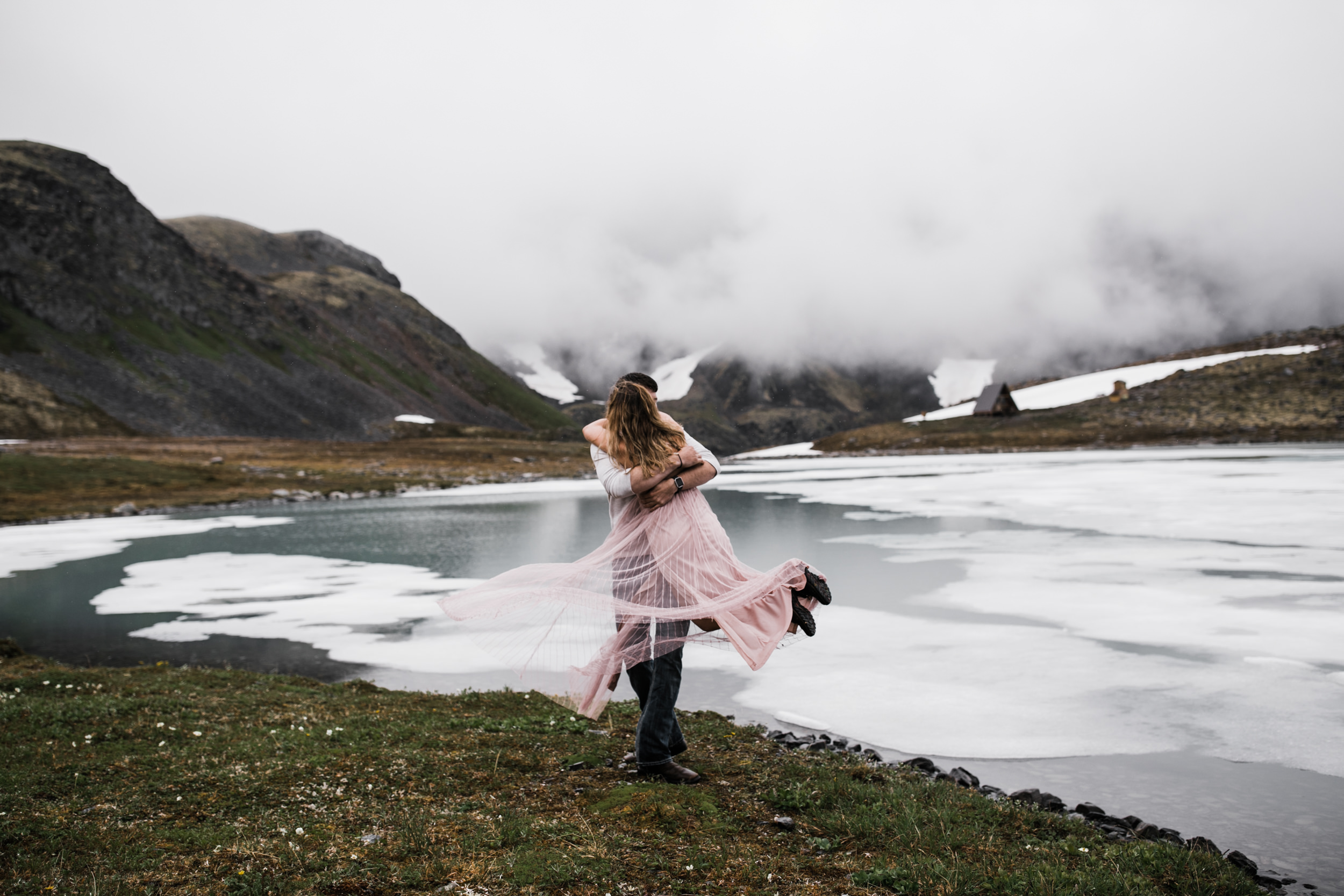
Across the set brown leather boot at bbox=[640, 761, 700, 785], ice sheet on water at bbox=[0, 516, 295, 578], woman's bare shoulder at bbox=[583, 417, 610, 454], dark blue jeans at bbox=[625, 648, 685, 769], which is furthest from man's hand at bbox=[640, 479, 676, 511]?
ice sheet on water at bbox=[0, 516, 295, 578]

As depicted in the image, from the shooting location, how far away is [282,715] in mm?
10031

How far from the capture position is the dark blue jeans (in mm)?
7219

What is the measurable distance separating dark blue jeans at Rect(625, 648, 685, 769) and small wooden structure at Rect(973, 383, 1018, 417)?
119206 mm

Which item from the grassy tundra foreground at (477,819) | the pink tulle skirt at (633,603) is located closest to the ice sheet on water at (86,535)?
the grassy tundra foreground at (477,819)

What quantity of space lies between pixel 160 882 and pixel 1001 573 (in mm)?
19310

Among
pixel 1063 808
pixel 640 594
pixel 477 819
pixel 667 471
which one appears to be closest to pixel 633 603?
pixel 640 594

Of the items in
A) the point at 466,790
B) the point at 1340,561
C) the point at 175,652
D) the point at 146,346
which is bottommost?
the point at 175,652

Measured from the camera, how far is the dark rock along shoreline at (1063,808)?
6.23 m

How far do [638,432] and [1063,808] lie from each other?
5.55 meters

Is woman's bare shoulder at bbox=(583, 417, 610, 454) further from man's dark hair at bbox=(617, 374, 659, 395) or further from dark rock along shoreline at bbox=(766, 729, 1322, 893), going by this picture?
dark rock along shoreline at bbox=(766, 729, 1322, 893)

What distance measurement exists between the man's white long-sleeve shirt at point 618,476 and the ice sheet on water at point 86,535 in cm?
2801

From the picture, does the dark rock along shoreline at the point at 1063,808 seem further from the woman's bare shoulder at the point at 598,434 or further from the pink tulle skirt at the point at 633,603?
the woman's bare shoulder at the point at 598,434

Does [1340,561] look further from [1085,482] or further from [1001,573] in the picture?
[1085,482]

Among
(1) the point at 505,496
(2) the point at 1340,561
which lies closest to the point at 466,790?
(2) the point at 1340,561
